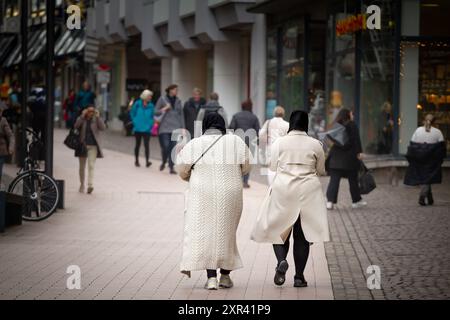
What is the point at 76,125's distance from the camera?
21.2 meters

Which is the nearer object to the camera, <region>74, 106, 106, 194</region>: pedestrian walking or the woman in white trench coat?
the woman in white trench coat

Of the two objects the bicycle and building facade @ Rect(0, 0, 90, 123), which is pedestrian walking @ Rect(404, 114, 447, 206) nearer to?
the bicycle

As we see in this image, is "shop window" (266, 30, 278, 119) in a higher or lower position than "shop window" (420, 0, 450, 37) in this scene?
lower

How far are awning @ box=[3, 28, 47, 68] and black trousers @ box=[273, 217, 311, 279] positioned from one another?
186ft

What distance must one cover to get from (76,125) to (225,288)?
11.0 metres

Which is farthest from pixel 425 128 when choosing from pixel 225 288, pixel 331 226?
pixel 225 288

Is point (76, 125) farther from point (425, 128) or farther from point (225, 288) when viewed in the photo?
point (225, 288)

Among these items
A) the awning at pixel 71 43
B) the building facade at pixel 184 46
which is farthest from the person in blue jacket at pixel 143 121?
the awning at pixel 71 43

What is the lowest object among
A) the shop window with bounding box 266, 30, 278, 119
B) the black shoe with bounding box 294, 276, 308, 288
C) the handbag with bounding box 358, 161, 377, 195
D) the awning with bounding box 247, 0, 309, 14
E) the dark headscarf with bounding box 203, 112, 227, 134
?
the black shoe with bounding box 294, 276, 308, 288

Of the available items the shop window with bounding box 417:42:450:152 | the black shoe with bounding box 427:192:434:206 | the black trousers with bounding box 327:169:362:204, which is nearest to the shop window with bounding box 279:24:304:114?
the shop window with bounding box 417:42:450:152

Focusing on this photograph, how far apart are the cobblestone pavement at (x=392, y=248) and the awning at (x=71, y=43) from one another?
38453mm

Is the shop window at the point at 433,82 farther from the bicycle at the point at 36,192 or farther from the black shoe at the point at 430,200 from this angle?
the bicycle at the point at 36,192

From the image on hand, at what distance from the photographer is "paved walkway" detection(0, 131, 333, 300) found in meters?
10.5

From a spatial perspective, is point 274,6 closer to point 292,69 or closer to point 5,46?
point 292,69
